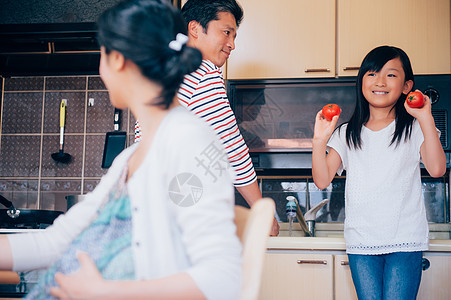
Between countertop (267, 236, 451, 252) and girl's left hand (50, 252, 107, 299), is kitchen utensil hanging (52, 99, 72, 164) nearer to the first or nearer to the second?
countertop (267, 236, 451, 252)

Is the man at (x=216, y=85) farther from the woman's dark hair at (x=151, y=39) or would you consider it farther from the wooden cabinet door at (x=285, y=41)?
the woman's dark hair at (x=151, y=39)

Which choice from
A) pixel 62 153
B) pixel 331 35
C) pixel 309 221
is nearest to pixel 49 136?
pixel 62 153

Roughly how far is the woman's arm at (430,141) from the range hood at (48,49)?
147cm

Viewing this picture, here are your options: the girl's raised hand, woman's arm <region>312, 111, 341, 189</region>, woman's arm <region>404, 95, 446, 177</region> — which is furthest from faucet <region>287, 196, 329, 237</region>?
woman's arm <region>404, 95, 446, 177</region>

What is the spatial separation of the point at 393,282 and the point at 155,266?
3.76 feet

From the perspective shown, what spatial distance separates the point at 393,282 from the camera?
1.63 meters

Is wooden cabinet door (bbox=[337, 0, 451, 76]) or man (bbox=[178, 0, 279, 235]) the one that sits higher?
wooden cabinet door (bbox=[337, 0, 451, 76])

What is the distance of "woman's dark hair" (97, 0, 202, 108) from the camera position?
751 mm

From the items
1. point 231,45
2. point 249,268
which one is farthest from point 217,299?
point 231,45

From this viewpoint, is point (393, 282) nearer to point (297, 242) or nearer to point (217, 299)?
point (297, 242)

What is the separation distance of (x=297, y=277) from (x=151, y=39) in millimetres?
1466

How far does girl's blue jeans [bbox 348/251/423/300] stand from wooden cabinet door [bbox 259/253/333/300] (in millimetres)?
258

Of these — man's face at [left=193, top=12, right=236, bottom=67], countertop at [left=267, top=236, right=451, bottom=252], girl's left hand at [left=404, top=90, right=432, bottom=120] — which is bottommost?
countertop at [left=267, top=236, right=451, bottom=252]

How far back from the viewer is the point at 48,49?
8.33 feet
